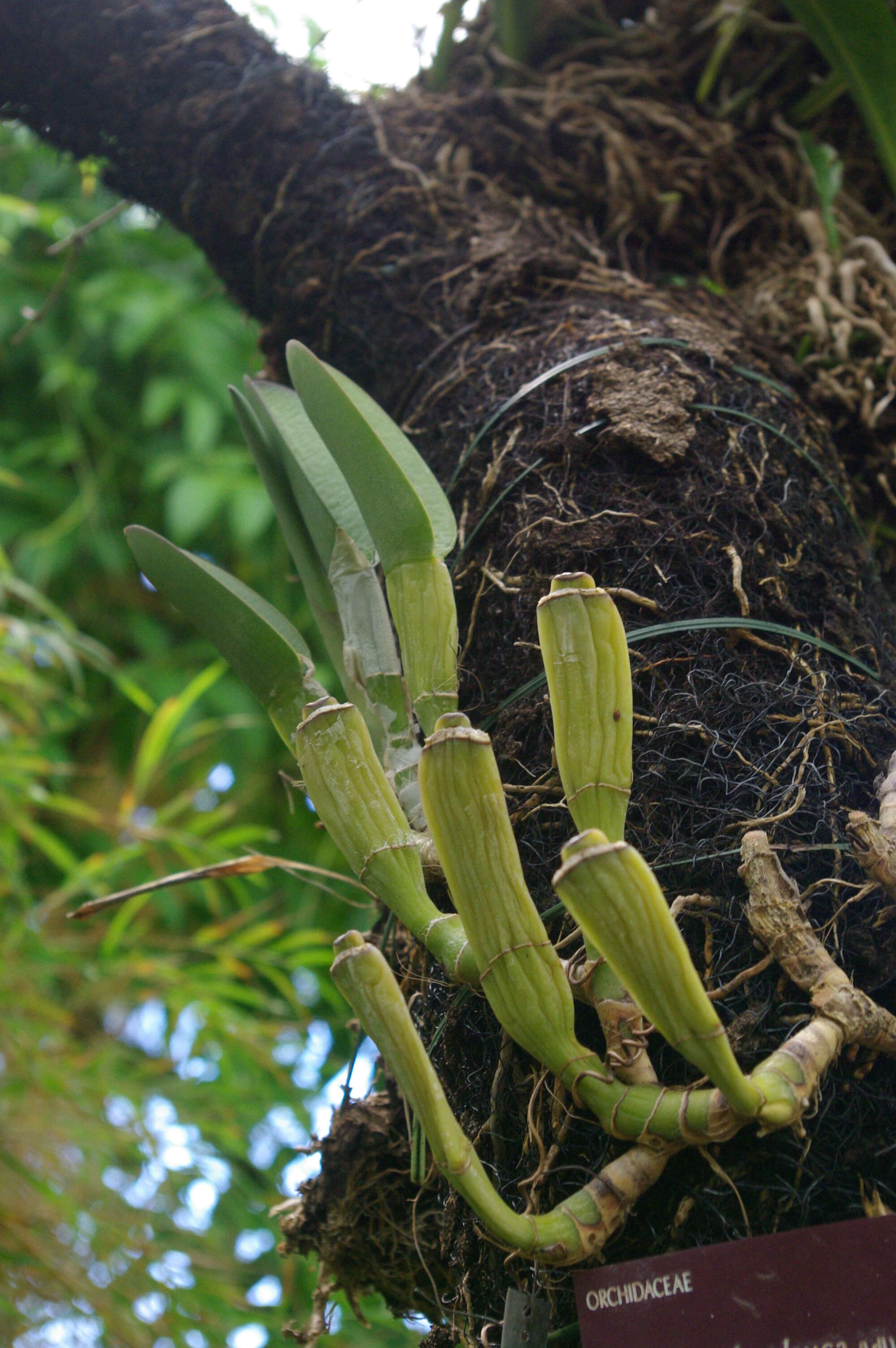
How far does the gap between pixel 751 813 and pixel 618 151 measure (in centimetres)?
94

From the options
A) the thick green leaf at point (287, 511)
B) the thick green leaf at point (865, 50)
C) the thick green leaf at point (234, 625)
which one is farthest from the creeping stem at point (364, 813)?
the thick green leaf at point (865, 50)

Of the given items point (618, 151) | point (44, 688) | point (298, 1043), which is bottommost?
point (298, 1043)

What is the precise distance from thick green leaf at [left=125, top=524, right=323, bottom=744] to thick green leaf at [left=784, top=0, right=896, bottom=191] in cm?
92

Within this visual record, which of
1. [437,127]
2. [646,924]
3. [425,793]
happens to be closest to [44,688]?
[437,127]

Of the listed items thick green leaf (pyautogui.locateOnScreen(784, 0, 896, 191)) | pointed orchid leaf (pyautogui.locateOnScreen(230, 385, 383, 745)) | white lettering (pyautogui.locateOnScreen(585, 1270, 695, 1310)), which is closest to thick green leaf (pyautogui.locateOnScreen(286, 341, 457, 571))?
pointed orchid leaf (pyautogui.locateOnScreen(230, 385, 383, 745))

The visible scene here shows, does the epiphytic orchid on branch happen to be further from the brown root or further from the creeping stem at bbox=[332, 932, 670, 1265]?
the brown root

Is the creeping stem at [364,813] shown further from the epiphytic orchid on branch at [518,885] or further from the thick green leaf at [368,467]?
the thick green leaf at [368,467]

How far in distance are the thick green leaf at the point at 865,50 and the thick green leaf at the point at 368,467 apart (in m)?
0.80

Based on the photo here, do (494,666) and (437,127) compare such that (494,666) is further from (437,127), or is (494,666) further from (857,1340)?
(437,127)

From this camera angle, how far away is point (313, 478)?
30.7 inches

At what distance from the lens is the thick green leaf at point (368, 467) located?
64 cm

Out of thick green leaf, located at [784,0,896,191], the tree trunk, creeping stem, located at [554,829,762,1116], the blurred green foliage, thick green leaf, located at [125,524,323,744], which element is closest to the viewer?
creeping stem, located at [554,829,762,1116]

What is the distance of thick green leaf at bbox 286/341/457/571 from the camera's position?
643mm

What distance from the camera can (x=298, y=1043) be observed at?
172 centimetres
